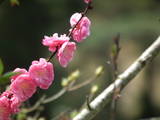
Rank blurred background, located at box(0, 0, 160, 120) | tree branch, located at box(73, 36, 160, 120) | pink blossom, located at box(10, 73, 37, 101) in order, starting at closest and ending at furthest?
1. pink blossom, located at box(10, 73, 37, 101)
2. tree branch, located at box(73, 36, 160, 120)
3. blurred background, located at box(0, 0, 160, 120)

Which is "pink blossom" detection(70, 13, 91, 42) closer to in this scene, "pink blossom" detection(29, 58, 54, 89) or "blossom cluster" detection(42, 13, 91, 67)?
"blossom cluster" detection(42, 13, 91, 67)

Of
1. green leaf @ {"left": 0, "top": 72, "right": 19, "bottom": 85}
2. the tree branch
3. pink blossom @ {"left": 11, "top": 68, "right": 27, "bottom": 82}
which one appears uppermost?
the tree branch

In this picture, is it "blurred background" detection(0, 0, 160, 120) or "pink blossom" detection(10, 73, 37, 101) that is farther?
"blurred background" detection(0, 0, 160, 120)

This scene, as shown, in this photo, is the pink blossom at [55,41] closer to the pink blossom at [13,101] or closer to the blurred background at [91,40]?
the pink blossom at [13,101]

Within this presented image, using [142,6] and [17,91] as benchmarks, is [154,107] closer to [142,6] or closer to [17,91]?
Answer: [142,6]

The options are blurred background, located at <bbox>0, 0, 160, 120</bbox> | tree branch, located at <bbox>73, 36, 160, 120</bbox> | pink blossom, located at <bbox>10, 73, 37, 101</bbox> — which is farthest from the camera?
blurred background, located at <bbox>0, 0, 160, 120</bbox>

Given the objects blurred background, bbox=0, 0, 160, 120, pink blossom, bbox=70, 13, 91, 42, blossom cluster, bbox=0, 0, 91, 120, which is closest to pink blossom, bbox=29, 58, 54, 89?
blossom cluster, bbox=0, 0, 91, 120
